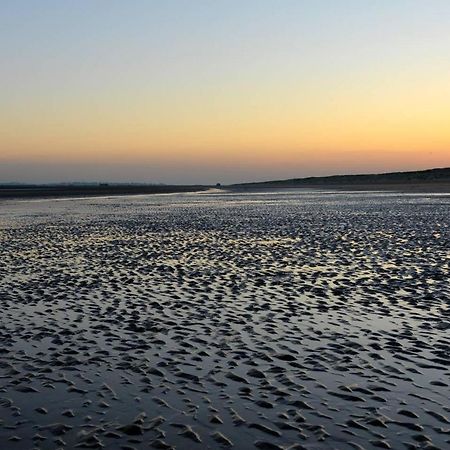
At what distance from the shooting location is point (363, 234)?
1738 inches

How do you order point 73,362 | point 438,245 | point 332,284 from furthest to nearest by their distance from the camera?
point 438,245 < point 332,284 < point 73,362

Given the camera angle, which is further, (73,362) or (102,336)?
(102,336)

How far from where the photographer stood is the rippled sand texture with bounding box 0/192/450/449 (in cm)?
1016

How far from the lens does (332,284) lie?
23.8 m

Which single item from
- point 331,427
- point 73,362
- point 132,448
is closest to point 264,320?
point 73,362

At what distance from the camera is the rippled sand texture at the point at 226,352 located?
33.3 feet

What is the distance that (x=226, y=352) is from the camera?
1473 cm

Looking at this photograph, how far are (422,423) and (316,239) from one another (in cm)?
3109

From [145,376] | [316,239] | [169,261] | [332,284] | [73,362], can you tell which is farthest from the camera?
[316,239]

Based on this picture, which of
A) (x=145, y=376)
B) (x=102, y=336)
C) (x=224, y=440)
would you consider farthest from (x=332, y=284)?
(x=224, y=440)

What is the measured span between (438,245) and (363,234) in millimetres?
8372

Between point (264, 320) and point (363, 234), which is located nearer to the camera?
point (264, 320)

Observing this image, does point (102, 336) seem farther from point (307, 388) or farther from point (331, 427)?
point (331, 427)

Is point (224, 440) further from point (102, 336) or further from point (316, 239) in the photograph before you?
point (316, 239)
